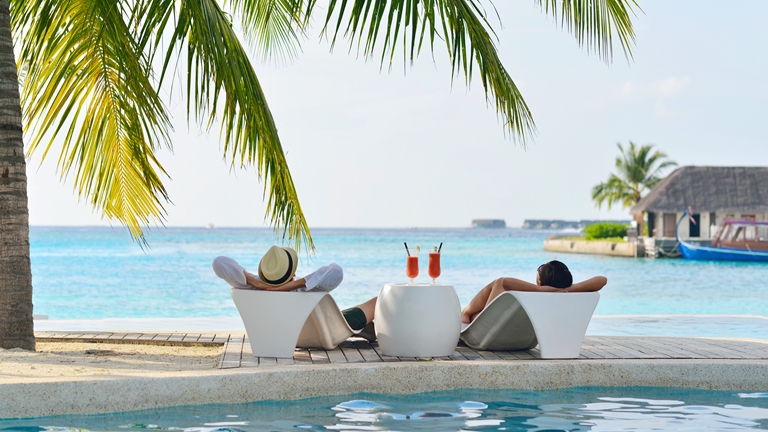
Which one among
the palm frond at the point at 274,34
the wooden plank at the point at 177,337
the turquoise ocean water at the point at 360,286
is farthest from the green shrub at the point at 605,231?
the wooden plank at the point at 177,337

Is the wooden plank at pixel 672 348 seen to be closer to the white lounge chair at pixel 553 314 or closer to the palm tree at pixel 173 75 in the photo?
the white lounge chair at pixel 553 314

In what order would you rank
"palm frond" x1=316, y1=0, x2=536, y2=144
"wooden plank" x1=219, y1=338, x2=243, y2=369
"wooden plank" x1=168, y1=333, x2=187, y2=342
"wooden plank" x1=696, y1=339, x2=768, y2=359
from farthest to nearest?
1. "wooden plank" x1=168, y1=333, x2=187, y2=342
2. "wooden plank" x1=696, y1=339, x2=768, y2=359
3. "wooden plank" x1=219, y1=338, x2=243, y2=369
4. "palm frond" x1=316, y1=0, x2=536, y2=144

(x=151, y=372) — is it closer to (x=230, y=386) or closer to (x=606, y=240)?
(x=230, y=386)

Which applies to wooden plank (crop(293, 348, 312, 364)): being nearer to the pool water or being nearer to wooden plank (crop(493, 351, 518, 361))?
the pool water

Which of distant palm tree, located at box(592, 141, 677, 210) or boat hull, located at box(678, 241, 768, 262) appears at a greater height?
distant palm tree, located at box(592, 141, 677, 210)

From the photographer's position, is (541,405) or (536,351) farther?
(536,351)

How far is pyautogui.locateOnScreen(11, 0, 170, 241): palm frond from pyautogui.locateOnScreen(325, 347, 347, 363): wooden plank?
4.90 feet

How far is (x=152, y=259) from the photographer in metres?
40.3

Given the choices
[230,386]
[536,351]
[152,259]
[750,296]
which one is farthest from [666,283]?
[152,259]

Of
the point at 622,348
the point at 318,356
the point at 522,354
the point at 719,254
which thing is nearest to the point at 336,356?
the point at 318,356

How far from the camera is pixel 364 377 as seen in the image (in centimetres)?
433

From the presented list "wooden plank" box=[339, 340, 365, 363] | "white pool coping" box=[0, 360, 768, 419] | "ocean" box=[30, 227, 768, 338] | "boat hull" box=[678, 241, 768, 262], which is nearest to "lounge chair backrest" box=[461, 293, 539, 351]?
"white pool coping" box=[0, 360, 768, 419]

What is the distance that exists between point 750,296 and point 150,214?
16588 mm

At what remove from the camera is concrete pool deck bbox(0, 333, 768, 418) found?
12.5 feet
